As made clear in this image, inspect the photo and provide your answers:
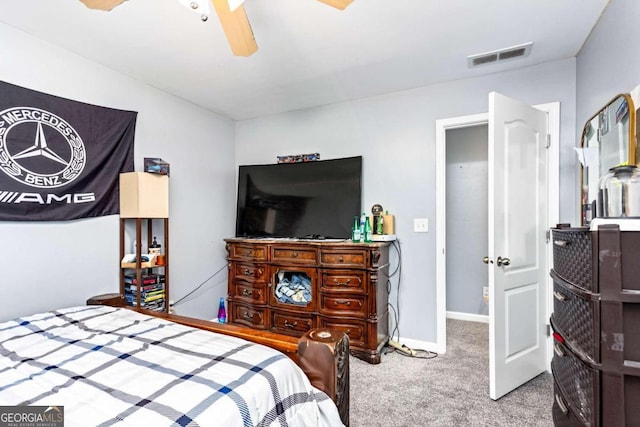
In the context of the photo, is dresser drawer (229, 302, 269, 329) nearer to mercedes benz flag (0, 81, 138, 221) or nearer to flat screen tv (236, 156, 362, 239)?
flat screen tv (236, 156, 362, 239)

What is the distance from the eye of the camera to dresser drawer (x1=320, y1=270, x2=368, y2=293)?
262 cm

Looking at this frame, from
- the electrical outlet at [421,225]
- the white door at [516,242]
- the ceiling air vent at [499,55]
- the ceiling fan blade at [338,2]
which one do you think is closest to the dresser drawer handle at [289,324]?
the electrical outlet at [421,225]

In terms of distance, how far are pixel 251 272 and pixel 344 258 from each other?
3.47ft

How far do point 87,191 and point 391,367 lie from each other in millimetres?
2829

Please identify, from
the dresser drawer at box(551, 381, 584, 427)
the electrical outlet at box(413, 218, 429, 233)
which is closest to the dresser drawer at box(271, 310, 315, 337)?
the electrical outlet at box(413, 218, 429, 233)

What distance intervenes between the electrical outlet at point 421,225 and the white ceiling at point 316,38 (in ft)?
4.27

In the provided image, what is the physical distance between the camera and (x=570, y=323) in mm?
1132

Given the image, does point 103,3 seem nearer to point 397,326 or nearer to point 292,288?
point 292,288

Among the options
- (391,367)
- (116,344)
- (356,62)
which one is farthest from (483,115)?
(116,344)

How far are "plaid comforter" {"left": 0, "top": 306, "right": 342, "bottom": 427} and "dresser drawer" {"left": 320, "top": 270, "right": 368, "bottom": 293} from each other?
1467mm

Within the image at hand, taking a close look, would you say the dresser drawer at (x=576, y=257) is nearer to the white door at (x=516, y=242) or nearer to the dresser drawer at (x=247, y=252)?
the white door at (x=516, y=242)

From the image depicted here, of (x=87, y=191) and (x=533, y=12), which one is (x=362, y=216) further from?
(x=87, y=191)

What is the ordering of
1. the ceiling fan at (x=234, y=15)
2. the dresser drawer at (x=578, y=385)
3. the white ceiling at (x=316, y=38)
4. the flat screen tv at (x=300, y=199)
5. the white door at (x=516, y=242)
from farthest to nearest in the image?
the flat screen tv at (x=300, y=199) → the white door at (x=516, y=242) → the white ceiling at (x=316, y=38) → the ceiling fan at (x=234, y=15) → the dresser drawer at (x=578, y=385)

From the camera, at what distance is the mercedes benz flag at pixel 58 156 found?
1938 mm
